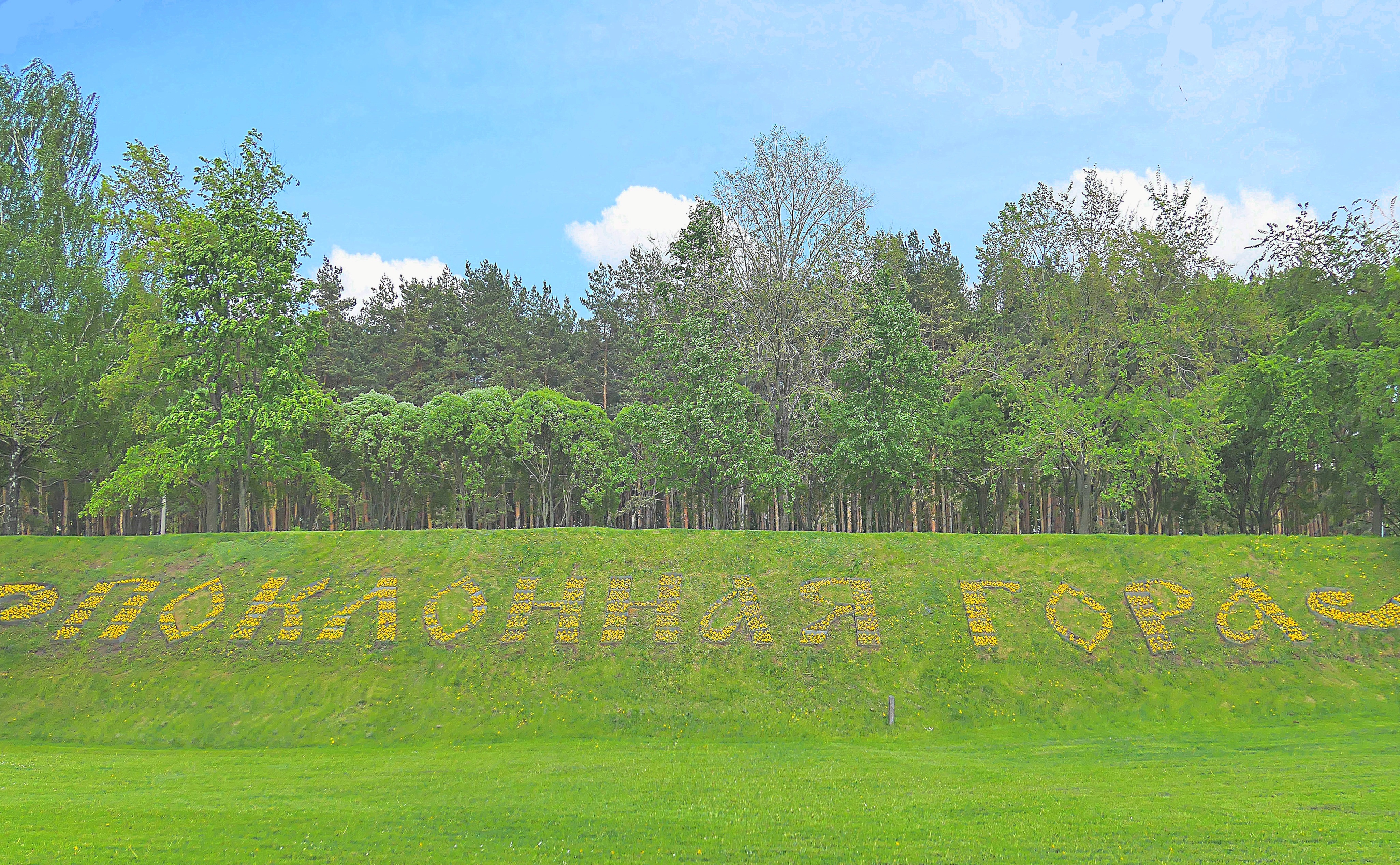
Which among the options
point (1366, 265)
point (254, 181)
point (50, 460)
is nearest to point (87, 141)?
point (254, 181)

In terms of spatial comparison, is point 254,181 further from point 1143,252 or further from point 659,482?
point 1143,252

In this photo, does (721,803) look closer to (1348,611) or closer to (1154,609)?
(1154,609)

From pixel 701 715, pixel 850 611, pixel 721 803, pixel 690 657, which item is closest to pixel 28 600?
pixel 690 657

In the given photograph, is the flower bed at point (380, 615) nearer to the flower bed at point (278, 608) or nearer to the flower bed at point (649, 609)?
the flower bed at point (278, 608)

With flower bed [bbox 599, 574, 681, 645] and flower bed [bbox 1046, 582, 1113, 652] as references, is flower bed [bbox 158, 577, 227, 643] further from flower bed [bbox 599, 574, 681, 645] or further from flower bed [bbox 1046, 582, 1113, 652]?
flower bed [bbox 1046, 582, 1113, 652]

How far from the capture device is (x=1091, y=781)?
15984 mm

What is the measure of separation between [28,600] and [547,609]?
16017mm

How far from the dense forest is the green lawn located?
636 inches

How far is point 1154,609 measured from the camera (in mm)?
26094

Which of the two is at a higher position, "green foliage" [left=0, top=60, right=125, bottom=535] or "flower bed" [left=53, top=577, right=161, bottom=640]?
"green foliage" [left=0, top=60, right=125, bottom=535]

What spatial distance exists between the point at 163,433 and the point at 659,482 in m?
20.2

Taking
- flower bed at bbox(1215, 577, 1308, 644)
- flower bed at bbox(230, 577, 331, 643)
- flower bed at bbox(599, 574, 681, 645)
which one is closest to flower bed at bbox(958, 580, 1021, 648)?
flower bed at bbox(1215, 577, 1308, 644)

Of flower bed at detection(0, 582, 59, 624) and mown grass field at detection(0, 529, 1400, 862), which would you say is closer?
mown grass field at detection(0, 529, 1400, 862)

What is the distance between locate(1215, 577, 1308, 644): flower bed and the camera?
2497 centimetres
